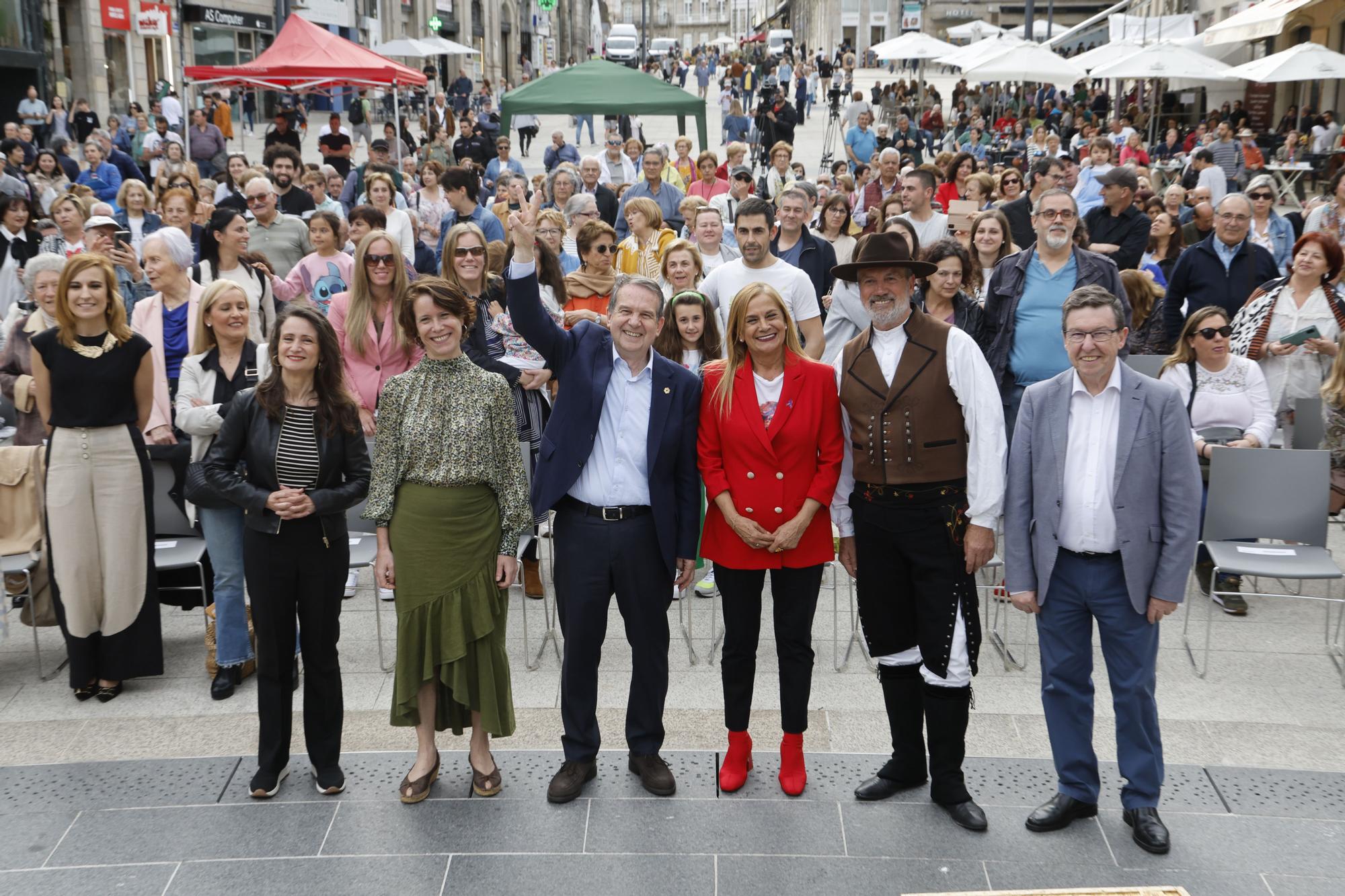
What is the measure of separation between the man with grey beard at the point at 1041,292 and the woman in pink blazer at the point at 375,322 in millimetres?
3078

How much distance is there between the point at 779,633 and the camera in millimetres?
4672

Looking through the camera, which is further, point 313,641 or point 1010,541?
point 313,641

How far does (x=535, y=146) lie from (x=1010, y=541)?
30.3 metres

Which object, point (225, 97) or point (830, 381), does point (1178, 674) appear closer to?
point (830, 381)

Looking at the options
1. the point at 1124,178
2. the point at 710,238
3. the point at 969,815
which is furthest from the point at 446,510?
the point at 1124,178

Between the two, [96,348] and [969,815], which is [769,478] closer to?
[969,815]

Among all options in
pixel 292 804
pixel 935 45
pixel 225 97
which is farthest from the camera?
pixel 225 97

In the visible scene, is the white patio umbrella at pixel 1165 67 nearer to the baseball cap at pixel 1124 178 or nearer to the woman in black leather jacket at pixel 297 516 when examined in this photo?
the baseball cap at pixel 1124 178

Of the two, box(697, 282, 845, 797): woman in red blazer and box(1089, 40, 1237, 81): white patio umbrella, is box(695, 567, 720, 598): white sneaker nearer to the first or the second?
box(697, 282, 845, 797): woman in red blazer

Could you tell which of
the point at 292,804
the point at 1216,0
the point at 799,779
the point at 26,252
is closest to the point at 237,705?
the point at 292,804

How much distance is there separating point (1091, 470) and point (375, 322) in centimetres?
380

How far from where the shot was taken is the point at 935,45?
2514 cm

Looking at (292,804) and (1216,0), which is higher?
(1216,0)

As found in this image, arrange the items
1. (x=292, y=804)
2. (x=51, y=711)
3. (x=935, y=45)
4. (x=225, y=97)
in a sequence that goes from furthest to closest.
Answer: (x=225, y=97) < (x=935, y=45) < (x=51, y=711) < (x=292, y=804)
